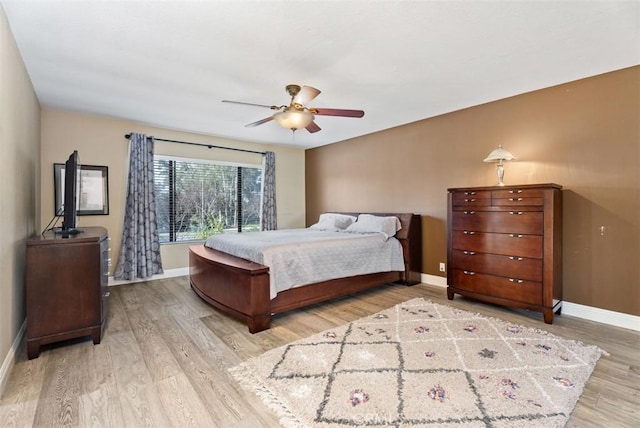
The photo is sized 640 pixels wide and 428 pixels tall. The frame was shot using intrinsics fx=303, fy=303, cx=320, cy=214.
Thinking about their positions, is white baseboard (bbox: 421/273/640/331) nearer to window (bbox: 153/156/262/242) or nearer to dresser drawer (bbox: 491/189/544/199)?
dresser drawer (bbox: 491/189/544/199)

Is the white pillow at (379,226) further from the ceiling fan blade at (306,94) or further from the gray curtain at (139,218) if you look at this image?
the gray curtain at (139,218)

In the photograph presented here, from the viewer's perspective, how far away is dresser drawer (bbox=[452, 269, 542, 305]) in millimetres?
3014

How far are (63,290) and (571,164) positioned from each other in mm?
4916

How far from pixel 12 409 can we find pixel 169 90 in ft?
9.72

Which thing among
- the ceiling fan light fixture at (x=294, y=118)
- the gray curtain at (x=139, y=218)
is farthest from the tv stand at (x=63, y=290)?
the gray curtain at (x=139, y=218)

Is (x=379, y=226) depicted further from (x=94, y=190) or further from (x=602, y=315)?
(x=94, y=190)

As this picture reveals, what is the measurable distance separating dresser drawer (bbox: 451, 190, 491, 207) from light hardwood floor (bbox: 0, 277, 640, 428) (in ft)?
3.86

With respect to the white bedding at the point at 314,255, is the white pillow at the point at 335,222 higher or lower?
higher

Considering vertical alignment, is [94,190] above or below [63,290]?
above

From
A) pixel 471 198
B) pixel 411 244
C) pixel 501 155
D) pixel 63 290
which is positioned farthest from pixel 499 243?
pixel 63 290

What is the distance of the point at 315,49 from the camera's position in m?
2.50

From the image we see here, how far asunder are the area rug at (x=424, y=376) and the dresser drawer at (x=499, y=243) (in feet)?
2.47

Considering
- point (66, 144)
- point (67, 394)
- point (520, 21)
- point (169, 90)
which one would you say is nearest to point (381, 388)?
point (67, 394)

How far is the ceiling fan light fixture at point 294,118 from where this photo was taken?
2828mm
